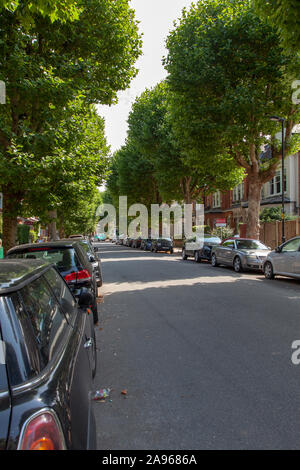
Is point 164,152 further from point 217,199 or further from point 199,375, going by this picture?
point 199,375

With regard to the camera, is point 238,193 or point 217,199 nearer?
point 238,193

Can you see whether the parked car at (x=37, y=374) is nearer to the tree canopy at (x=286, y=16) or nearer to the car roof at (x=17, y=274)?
the car roof at (x=17, y=274)

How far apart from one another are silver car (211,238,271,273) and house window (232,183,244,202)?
26.4 metres

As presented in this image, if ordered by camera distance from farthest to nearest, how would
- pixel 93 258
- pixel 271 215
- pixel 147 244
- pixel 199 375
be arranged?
1. pixel 147 244
2. pixel 271 215
3. pixel 93 258
4. pixel 199 375

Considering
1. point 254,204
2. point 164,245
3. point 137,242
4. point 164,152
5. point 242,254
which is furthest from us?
point 137,242

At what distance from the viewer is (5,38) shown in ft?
33.0

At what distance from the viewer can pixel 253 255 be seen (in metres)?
15.2

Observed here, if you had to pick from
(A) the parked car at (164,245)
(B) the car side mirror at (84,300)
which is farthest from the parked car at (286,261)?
(A) the parked car at (164,245)

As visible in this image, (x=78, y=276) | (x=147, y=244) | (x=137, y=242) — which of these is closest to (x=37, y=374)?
(x=78, y=276)

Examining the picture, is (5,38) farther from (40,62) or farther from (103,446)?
(103,446)

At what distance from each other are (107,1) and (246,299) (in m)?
11.0

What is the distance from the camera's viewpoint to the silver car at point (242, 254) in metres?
15.2

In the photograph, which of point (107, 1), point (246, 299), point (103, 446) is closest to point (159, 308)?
point (246, 299)

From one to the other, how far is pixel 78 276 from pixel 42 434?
4.79 m
